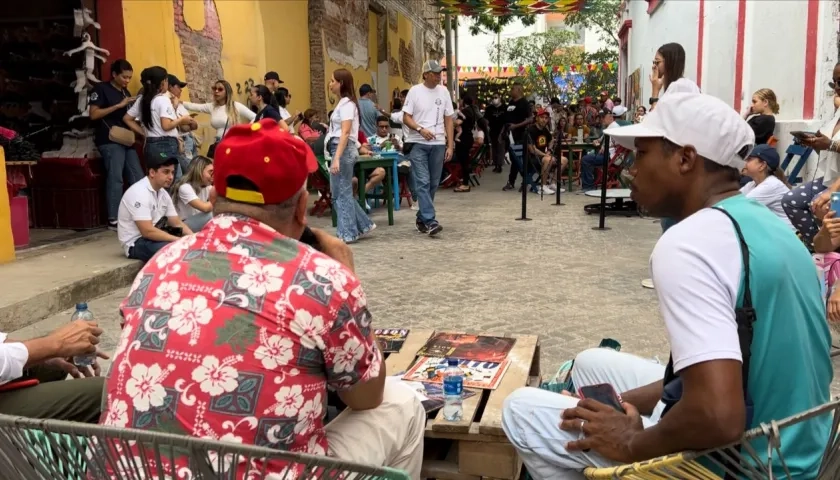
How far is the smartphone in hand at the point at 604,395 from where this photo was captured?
2.07 metres

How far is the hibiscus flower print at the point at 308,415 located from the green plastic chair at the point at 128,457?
14 cm

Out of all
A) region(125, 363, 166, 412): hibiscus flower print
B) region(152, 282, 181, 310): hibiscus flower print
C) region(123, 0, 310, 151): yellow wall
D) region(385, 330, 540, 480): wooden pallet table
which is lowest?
region(385, 330, 540, 480): wooden pallet table

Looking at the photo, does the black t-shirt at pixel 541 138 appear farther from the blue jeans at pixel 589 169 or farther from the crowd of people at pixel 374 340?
the crowd of people at pixel 374 340

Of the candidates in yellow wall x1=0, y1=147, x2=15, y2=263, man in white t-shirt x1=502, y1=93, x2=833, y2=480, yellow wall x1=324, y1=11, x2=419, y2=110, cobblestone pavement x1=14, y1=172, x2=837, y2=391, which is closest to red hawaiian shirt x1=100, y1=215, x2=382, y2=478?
man in white t-shirt x1=502, y1=93, x2=833, y2=480

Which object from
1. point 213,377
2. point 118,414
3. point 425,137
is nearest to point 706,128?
point 213,377

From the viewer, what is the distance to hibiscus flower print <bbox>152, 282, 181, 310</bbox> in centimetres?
172

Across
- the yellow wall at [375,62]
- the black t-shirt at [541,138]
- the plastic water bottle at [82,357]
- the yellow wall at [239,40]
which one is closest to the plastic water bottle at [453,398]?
the plastic water bottle at [82,357]

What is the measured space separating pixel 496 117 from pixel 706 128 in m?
15.4

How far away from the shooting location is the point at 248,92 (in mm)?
11461

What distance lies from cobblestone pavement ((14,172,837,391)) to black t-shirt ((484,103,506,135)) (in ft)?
24.0

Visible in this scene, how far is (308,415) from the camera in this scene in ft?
5.82

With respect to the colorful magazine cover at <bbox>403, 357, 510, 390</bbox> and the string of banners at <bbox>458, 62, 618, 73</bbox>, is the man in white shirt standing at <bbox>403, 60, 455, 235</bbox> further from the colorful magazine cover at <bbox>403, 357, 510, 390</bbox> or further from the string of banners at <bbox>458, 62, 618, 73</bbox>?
the string of banners at <bbox>458, 62, 618, 73</bbox>

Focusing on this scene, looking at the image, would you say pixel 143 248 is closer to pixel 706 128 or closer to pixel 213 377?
pixel 213 377

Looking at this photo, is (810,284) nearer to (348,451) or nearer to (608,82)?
Answer: (348,451)
